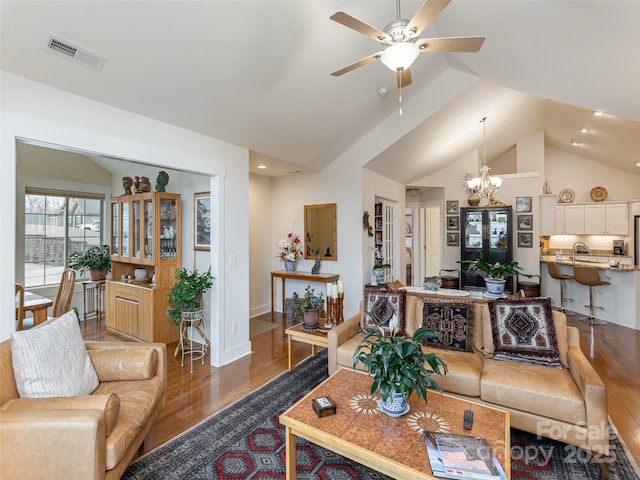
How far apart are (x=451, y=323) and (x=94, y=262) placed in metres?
5.23

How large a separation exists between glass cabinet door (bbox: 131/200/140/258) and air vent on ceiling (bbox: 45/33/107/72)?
243 cm

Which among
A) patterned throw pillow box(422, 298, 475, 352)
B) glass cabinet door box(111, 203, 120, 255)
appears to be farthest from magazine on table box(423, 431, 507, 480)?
glass cabinet door box(111, 203, 120, 255)

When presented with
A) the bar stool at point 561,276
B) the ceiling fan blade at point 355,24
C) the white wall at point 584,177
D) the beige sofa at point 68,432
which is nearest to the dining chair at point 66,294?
the beige sofa at point 68,432

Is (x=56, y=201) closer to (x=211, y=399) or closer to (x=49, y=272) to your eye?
(x=49, y=272)

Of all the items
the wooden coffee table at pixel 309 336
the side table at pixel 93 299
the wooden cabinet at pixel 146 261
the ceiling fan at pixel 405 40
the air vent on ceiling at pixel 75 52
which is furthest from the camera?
the side table at pixel 93 299

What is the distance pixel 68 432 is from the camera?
4.52 feet

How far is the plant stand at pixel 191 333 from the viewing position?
3.46 m

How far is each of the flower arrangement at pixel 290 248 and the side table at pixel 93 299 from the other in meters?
2.98

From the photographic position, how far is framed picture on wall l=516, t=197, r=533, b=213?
21.7 feet

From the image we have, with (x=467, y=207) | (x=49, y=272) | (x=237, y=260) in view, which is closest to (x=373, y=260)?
(x=237, y=260)

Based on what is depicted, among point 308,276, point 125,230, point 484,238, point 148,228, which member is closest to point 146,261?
point 148,228

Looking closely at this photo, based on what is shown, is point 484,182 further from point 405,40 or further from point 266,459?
point 266,459

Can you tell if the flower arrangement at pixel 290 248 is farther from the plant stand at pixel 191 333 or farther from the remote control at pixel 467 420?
the remote control at pixel 467 420

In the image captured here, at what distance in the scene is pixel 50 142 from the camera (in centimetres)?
217
